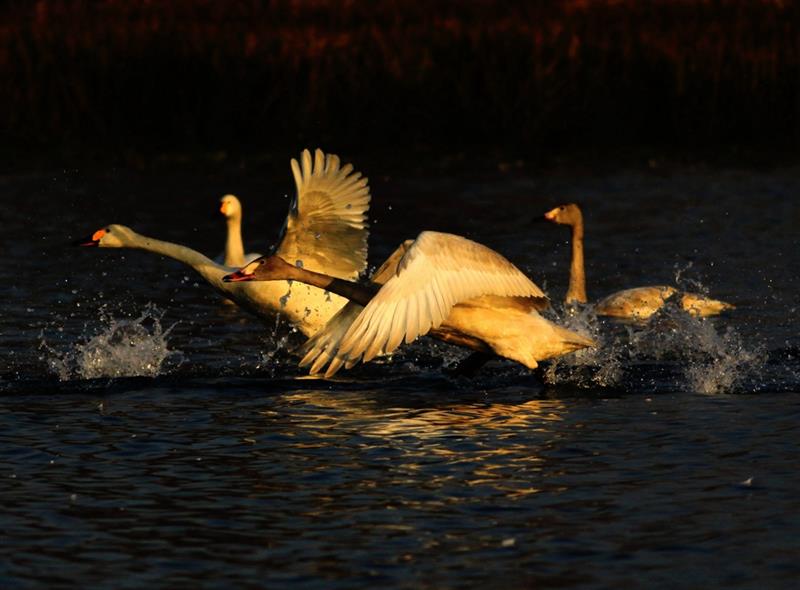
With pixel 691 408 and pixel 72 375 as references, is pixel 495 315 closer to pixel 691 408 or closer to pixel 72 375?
pixel 691 408

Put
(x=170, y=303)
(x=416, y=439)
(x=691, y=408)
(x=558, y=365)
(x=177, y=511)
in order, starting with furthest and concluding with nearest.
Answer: (x=170, y=303), (x=558, y=365), (x=691, y=408), (x=416, y=439), (x=177, y=511)

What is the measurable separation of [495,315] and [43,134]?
14.0m

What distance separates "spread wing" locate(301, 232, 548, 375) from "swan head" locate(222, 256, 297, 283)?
21.4 inches

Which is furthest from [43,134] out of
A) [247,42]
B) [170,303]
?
[170,303]

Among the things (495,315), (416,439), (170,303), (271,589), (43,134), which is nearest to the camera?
(271,589)

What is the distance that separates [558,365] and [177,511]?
13.3 feet

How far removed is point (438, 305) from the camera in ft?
31.0

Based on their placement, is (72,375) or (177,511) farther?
(72,375)

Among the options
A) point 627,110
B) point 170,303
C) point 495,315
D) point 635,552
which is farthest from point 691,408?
point 627,110

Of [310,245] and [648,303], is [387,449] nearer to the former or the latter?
[310,245]

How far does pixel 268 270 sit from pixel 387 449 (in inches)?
86.7

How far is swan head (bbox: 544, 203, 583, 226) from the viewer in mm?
15000

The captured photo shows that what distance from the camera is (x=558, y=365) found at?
11.2 m

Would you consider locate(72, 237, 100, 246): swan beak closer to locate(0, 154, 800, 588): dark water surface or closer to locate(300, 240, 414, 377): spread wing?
locate(0, 154, 800, 588): dark water surface
